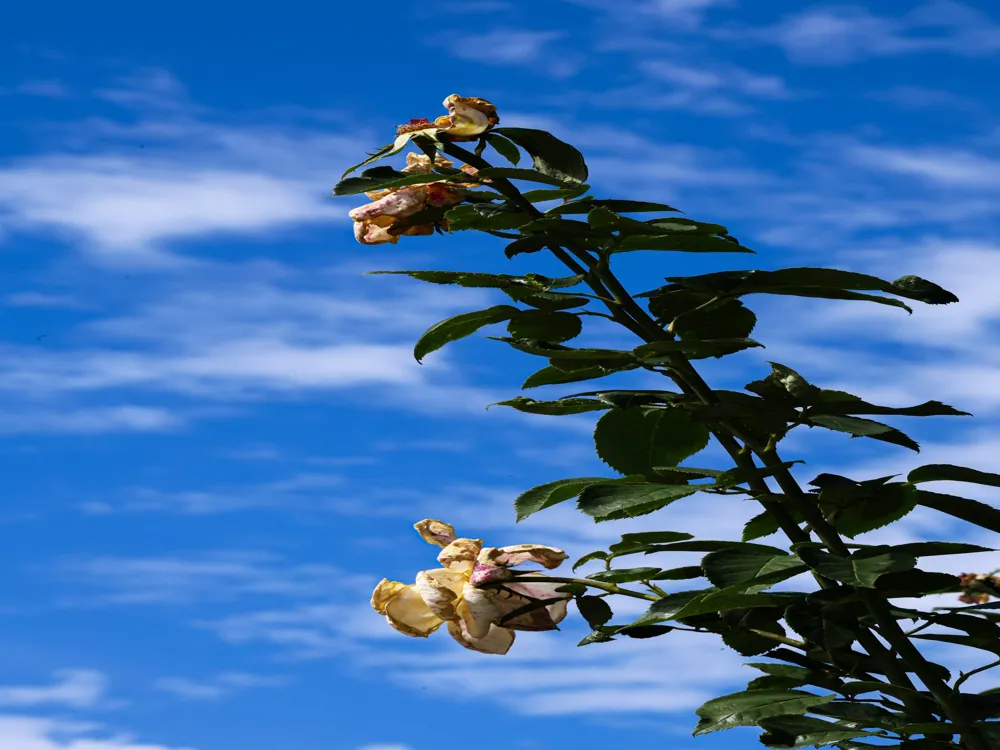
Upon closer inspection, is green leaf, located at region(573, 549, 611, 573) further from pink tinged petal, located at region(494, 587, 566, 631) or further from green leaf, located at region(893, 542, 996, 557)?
green leaf, located at region(893, 542, 996, 557)

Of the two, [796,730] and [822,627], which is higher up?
[822,627]

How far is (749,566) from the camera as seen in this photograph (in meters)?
1.63

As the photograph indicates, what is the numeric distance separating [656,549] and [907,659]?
41 cm

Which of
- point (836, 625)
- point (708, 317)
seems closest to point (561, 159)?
point (708, 317)

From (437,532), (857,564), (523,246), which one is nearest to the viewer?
(857,564)

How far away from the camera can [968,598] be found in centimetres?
372

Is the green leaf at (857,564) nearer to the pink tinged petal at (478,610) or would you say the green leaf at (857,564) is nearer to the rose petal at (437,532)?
the pink tinged petal at (478,610)

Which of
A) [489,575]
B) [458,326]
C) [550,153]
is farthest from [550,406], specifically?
[550,153]

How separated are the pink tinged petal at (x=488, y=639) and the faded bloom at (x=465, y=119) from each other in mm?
842

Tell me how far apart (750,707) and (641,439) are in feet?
1.46

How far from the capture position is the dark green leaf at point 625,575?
1936mm

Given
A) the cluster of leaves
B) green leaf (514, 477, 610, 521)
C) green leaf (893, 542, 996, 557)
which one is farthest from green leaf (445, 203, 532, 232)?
green leaf (893, 542, 996, 557)

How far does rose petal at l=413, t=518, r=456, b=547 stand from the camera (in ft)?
6.95

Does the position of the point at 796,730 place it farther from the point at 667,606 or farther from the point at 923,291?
the point at 923,291
